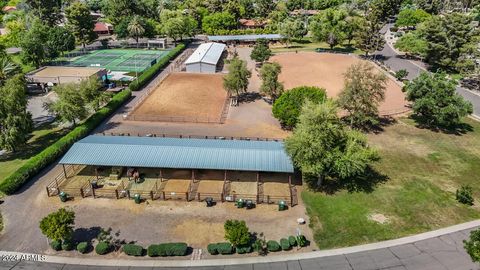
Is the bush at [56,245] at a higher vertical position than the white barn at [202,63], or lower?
lower

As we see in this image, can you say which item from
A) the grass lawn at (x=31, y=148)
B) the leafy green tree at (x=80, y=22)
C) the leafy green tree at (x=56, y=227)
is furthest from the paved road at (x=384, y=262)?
the leafy green tree at (x=80, y=22)

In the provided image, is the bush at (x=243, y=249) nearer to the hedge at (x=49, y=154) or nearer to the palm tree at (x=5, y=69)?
the hedge at (x=49, y=154)

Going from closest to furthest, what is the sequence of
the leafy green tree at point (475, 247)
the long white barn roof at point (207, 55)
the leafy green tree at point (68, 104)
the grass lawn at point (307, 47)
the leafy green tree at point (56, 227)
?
the leafy green tree at point (475, 247) → the leafy green tree at point (56, 227) → the leafy green tree at point (68, 104) → the long white barn roof at point (207, 55) → the grass lawn at point (307, 47)

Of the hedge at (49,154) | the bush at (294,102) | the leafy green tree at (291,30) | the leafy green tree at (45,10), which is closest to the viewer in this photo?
the hedge at (49,154)

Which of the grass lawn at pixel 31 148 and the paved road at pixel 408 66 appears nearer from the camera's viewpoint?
the grass lawn at pixel 31 148

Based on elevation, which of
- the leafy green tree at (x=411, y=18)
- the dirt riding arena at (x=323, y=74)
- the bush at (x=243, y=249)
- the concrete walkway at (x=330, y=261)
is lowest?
the concrete walkway at (x=330, y=261)

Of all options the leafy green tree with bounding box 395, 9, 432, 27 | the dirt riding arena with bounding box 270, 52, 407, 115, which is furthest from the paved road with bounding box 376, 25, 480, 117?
the leafy green tree with bounding box 395, 9, 432, 27

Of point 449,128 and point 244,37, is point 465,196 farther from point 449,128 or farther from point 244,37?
point 244,37
